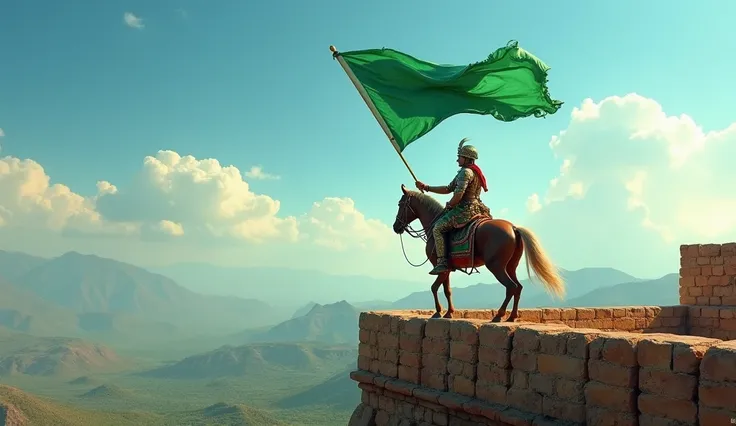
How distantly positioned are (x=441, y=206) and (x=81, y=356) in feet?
574

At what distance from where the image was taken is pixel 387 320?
9.35m

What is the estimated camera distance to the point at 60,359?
505 ft

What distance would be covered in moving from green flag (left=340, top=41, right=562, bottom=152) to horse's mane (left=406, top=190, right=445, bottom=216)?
1.04 meters

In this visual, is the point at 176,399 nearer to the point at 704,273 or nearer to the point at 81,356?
the point at 81,356

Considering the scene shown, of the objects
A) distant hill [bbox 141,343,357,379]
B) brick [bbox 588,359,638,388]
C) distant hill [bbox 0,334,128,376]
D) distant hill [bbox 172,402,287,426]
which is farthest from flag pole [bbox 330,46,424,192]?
distant hill [bbox 0,334,128,376]

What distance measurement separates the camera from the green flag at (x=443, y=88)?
10297mm

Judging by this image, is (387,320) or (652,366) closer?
(652,366)

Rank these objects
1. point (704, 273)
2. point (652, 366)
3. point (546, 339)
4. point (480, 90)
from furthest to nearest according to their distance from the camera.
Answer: point (704, 273) → point (480, 90) → point (546, 339) → point (652, 366)

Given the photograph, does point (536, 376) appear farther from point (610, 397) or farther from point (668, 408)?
point (668, 408)

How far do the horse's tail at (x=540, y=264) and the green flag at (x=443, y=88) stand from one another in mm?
2918

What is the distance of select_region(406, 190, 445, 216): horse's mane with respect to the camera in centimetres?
1003

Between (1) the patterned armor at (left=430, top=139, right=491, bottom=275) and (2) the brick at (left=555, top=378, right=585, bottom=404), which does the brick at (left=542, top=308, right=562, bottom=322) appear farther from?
(2) the brick at (left=555, top=378, right=585, bottom=404)

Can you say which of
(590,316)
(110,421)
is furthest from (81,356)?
(590,316)

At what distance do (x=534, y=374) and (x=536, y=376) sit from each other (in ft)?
0.12
